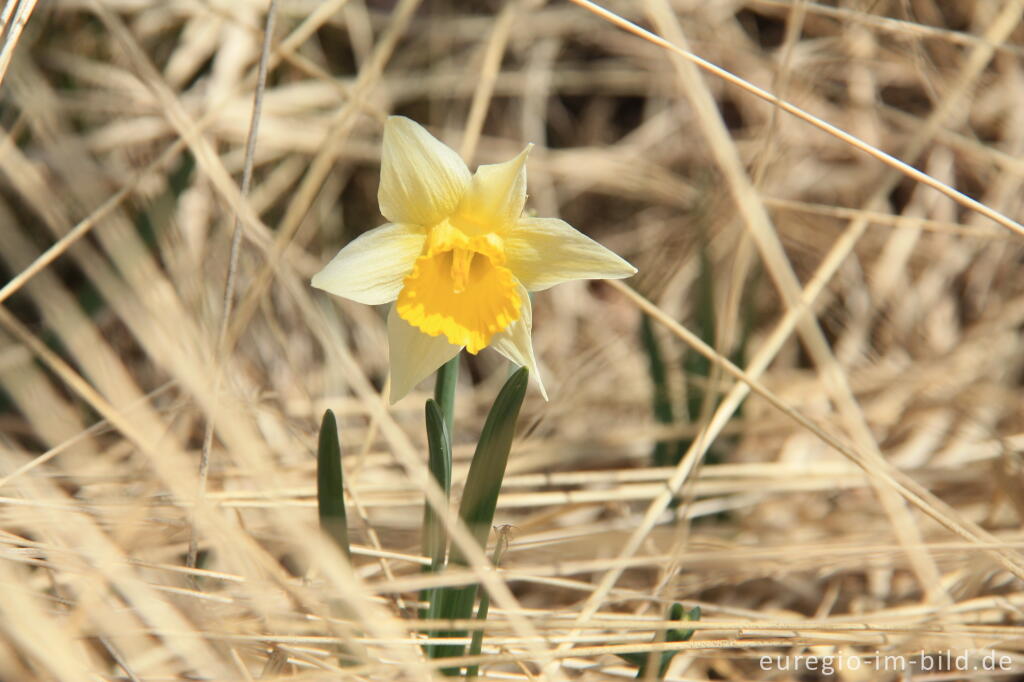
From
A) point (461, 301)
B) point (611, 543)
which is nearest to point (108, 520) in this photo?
point (461, 301)

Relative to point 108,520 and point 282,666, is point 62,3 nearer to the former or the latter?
point 108,520

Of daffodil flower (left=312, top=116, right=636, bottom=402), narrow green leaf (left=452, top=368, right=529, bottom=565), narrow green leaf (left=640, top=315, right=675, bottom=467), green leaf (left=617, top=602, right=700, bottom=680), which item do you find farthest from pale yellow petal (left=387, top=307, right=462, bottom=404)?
narrow green leaf (left=640, top=315, right=675, bottom=467)

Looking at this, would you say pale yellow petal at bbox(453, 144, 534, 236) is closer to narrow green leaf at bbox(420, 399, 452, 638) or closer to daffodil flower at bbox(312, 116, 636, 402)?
daffodil flower at bbox(312, 116, 636, 402)

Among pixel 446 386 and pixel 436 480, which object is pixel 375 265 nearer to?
pixel 446 386

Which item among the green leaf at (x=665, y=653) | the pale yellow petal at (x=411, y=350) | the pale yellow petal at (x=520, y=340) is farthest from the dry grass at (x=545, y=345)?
the pale yellow petal at (x=520, y=340)

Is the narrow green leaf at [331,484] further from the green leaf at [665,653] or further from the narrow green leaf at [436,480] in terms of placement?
the green leaf at [665,653]

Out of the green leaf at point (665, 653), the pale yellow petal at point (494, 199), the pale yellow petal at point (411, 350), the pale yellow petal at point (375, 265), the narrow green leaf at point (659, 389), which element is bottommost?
the green leaf at point (665, 653)
